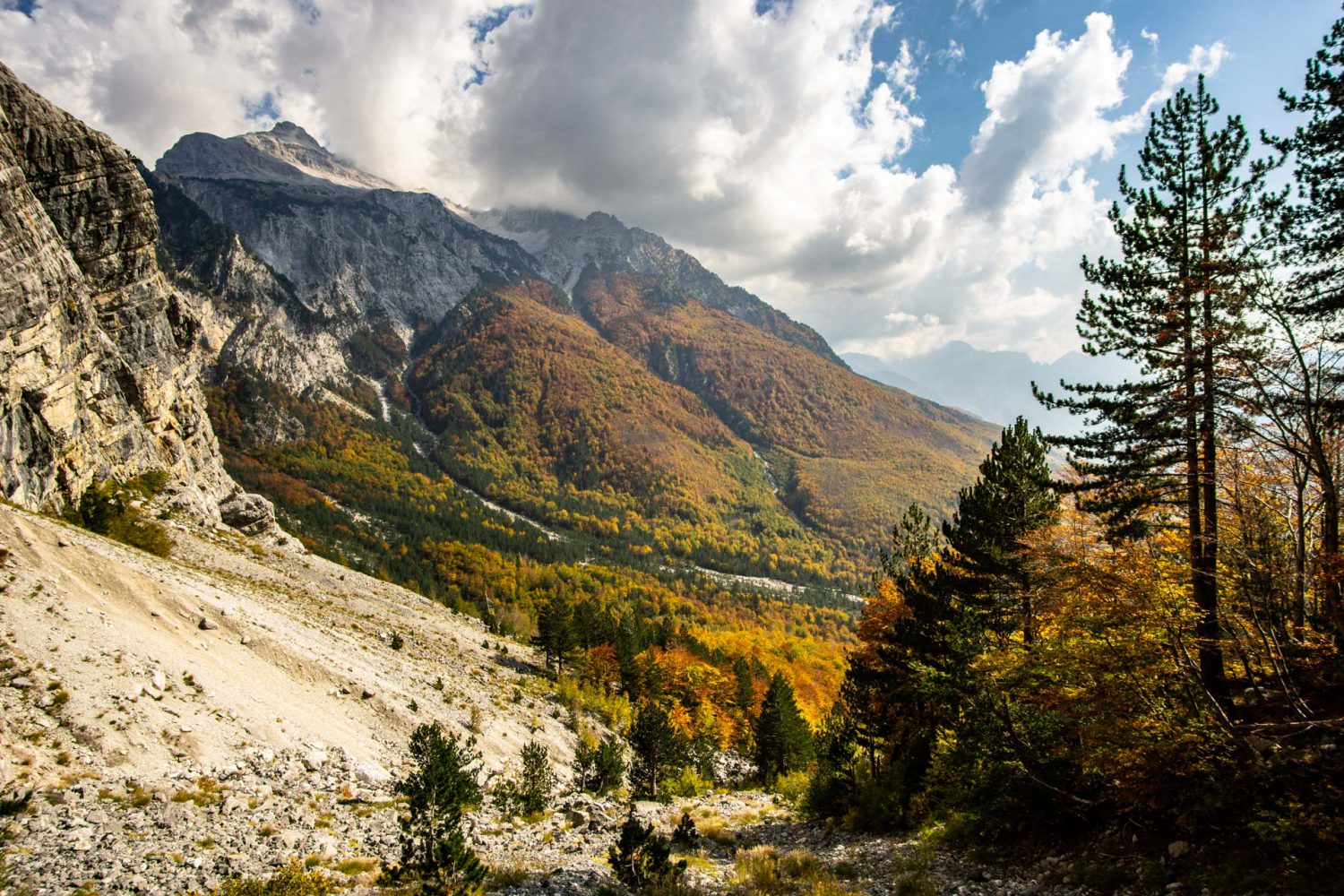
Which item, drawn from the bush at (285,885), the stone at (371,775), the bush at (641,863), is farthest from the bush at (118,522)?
the bush at (641,863)

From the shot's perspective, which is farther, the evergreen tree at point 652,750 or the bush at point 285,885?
the evergreen tree at point 652,750

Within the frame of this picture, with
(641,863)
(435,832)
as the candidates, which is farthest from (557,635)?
(435,832)

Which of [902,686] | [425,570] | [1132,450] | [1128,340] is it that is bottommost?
[425,570]

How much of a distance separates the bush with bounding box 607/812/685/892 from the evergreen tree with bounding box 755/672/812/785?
113 ft

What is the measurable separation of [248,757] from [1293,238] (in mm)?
31471

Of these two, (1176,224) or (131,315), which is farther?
(131,315)

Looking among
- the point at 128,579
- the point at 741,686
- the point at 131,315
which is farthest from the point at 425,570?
the point at 128,579

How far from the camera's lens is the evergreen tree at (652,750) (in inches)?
1230

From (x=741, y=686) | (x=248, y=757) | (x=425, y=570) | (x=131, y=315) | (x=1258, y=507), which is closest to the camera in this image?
(x=1258, y=507)

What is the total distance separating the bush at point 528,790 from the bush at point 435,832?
13.0 feet

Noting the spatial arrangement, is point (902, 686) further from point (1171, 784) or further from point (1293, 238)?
point (1293, 238)

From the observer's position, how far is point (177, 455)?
7406cm

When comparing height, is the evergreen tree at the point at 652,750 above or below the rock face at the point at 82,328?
below

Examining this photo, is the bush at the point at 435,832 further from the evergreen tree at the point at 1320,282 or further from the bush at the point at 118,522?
the bush at the point at 118,522
